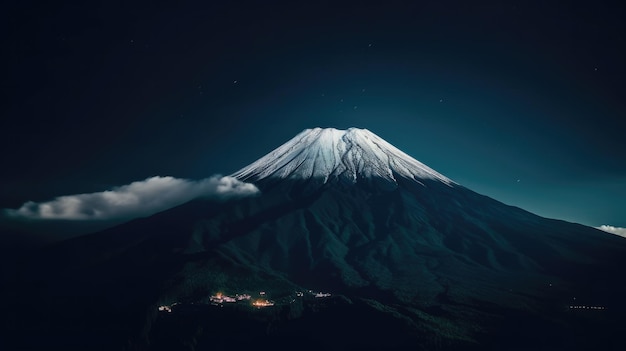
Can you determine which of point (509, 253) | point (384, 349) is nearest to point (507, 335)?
point (384, 349)

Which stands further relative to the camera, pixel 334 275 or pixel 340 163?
pixel 340 163

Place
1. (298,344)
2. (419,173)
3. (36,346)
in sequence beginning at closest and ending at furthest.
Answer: (298,344), (36,346), (419,173)

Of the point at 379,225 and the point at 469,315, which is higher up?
the point at 379,225

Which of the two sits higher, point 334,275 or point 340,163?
point 340,163

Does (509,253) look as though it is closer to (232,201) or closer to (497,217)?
(497,217)

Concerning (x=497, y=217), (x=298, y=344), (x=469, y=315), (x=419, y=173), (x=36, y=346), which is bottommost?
(x=36, y=346)
